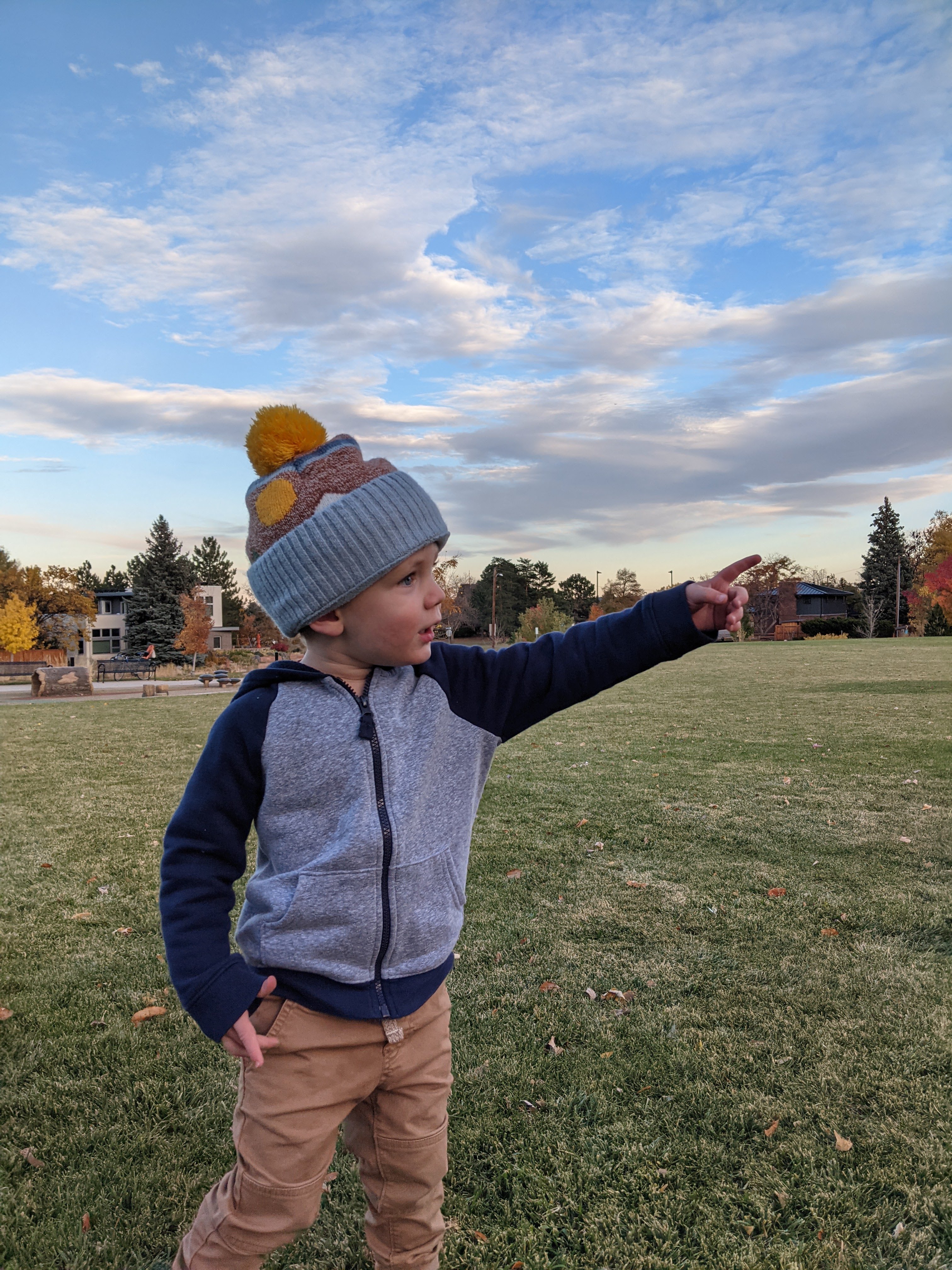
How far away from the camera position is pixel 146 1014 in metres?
3.75

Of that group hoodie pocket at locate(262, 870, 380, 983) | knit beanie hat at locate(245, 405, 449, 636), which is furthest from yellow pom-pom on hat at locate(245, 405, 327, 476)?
hoodie pocket at locate(262, 870, 380, 983)

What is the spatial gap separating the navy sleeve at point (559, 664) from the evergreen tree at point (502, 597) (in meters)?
65.0

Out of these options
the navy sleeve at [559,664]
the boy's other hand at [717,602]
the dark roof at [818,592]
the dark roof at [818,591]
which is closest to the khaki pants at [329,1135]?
the navy sleeve at [559,664]

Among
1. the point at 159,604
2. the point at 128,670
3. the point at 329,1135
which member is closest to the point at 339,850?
the point at 329,1135

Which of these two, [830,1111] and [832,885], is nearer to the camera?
[830,1111]

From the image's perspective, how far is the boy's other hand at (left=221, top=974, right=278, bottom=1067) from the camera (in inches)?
69.5

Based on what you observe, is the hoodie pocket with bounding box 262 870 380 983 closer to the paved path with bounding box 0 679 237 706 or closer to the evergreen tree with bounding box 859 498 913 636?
the paved path with bounding box 0 679 237 706

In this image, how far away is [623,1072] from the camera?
3230 mm

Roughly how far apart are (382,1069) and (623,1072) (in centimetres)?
168

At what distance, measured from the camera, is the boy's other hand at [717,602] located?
2.09m

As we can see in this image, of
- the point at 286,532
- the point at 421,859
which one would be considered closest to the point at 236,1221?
the point at 421,859

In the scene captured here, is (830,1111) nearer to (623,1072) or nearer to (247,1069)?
(623,1072)

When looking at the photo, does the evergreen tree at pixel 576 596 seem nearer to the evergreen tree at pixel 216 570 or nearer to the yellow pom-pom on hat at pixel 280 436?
the evergreen tree at pixel 216 570

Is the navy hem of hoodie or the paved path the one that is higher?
the navy hem of hoodie
